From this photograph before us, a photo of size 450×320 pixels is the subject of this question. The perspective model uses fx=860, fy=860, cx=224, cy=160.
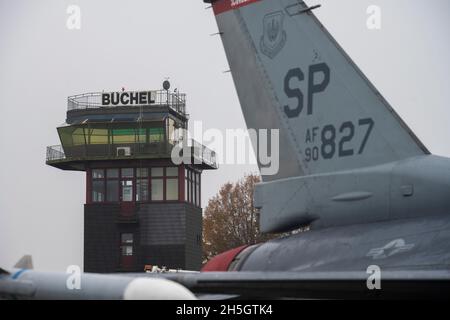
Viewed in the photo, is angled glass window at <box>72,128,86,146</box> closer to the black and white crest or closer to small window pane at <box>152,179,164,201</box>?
small window pane at <box>152,179,164,201</box>

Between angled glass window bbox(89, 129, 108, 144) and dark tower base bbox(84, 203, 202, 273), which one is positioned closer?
dark tower base bbox(84, 203, 202, 273)

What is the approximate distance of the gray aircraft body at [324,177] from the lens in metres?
10.9

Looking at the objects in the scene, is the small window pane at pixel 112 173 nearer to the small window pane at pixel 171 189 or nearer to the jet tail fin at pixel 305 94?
the small window pane at pixel 171 189

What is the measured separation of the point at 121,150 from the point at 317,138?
169 ft

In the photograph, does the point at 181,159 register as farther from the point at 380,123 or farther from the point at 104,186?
the point at 380,123

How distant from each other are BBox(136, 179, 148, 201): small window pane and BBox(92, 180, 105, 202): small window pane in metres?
2.61

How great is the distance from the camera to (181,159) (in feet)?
204

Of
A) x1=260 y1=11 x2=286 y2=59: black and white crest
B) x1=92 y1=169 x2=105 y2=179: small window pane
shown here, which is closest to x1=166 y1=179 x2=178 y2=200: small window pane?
x1=92 y1=169 x2=105 y2=179: small window pane

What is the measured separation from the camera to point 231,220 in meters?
78.8

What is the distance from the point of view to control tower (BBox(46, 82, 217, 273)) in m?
64.0

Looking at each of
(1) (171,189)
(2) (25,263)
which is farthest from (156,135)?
(2) (25,263)

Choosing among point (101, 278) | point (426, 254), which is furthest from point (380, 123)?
point (101, 278)

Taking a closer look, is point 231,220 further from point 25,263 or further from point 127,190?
point 25,263

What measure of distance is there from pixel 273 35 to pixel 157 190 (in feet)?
164
